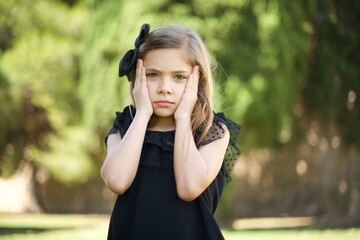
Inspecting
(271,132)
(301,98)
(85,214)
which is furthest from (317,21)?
(85,214)

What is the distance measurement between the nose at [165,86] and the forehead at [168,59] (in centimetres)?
5

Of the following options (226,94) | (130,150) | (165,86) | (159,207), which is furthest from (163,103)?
(226,94)

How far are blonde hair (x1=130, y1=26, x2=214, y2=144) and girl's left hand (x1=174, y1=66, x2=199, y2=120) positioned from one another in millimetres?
56

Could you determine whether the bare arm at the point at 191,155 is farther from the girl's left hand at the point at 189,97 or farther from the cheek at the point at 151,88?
the cheek at the point at 151,88

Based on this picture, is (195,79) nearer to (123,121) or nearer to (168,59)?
(168,59)

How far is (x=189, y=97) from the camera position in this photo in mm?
2232

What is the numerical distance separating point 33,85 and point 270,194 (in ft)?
24.2

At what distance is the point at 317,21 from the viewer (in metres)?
14.8

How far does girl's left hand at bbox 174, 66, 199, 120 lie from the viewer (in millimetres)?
2201

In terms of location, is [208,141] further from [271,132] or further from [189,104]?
[271,132]

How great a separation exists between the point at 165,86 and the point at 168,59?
4.0 inches

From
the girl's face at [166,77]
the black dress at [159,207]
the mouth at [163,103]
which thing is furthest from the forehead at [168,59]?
the black dress at [159,207]

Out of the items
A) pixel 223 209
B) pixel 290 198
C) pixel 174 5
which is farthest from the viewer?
pixel 290 198

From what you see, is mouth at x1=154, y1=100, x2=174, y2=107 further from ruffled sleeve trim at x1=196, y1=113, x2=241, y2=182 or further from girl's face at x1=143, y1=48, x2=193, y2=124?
ruffled sleeve trim at x1=196, y1=113, x2=241, y2=182
